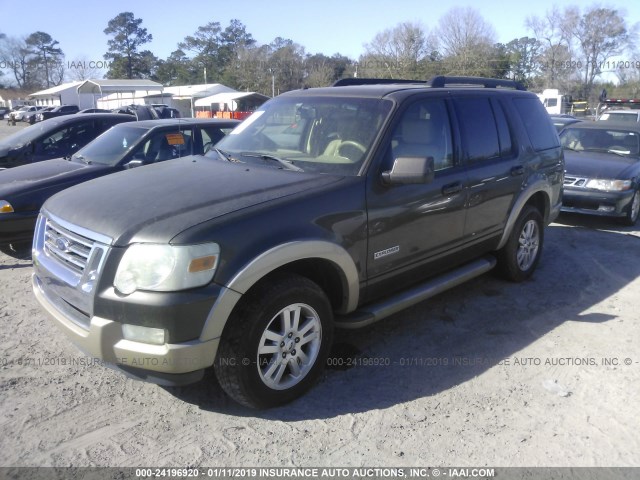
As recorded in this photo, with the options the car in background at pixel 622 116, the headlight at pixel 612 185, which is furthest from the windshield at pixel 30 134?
the car in background at pixel 622 116

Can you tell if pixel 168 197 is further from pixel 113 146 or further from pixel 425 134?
pixel 113 146

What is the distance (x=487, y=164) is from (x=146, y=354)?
3312mm

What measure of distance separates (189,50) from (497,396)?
101m

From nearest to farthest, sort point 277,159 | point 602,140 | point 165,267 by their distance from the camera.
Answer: point 165,267
point 277,159
point 602,140

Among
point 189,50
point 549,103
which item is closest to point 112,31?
point 189,50

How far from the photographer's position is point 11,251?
6395 mm

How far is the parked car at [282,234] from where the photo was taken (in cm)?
279

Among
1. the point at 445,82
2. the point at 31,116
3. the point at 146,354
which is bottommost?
the point at 146,354

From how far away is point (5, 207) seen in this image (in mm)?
5656

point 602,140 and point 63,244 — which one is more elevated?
point 602,140

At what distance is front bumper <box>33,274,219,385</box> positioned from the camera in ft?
9.09

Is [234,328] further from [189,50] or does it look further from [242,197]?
[189,50]

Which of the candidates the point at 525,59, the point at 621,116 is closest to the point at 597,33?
the point at 525,59

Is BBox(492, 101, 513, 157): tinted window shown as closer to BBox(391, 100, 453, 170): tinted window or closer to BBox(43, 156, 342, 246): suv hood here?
BBox(391, 100, 453, 170): tinted window
